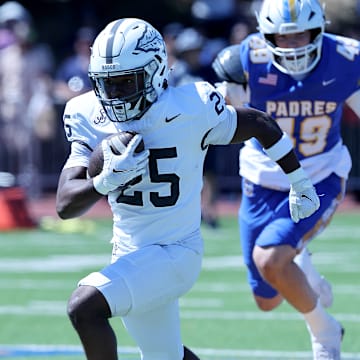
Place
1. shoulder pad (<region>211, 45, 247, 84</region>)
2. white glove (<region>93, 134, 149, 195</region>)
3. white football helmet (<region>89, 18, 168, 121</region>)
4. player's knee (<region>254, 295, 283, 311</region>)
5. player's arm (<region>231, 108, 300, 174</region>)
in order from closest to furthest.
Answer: white glove (<region>93, 134, 149, 195</region>) < white football helmet (<region>89, 18, 168, 121</region>) < player's arm (<region>231, 108, 300, 174</region>) < shoulder pad (<region>211, 45, 247, 84</region>) < player's knee (<region>254, 295, 283, 311</region>)

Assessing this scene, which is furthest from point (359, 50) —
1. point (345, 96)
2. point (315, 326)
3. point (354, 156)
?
point (354, 156)

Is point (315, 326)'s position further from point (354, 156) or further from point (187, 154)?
point (354, 156)

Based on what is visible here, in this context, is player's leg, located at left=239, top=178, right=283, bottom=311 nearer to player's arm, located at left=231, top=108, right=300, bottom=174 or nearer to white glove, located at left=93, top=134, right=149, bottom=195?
player's arm, located at left=231, top=108, right=300, bottom=174

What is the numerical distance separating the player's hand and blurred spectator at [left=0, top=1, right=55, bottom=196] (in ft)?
31.2

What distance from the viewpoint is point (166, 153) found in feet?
16.0

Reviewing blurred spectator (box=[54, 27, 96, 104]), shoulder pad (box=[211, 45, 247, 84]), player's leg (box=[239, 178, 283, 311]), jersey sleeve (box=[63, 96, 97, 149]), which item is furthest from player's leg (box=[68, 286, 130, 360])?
blurred spectator (box=[54, 27, 96, 104])

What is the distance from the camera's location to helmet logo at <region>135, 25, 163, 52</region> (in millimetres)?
4848

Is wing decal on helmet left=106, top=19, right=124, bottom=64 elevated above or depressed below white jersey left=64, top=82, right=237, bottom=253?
above

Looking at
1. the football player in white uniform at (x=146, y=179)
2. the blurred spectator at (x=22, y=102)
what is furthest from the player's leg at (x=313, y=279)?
the blurred spectator at (x=22, y=102)

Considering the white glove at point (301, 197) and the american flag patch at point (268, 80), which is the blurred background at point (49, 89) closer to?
the american flag patch at point (268, 80)

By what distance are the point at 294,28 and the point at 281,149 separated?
106 cm

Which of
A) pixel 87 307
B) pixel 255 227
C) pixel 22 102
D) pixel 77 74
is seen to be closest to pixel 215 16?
pixel 77 74

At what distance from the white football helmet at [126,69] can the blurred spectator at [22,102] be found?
9.63 metres

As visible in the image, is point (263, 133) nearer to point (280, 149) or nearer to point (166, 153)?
point (280, 149)
